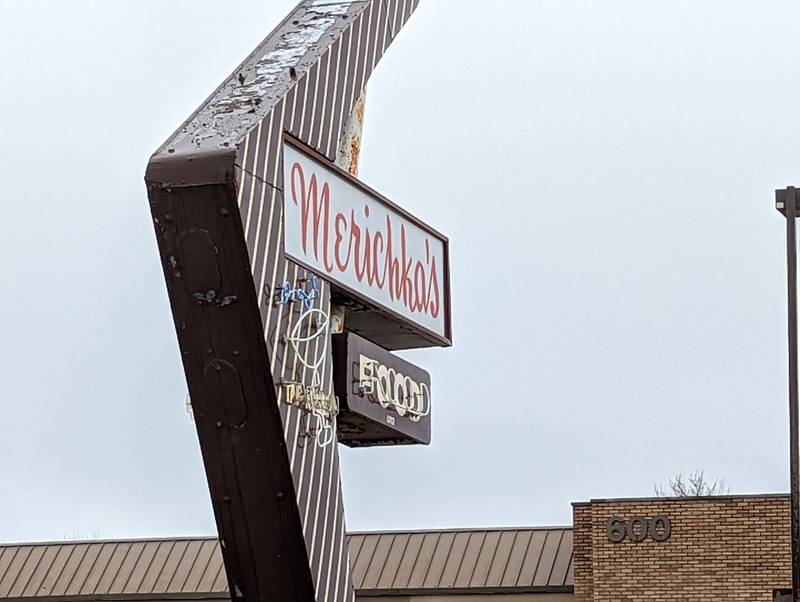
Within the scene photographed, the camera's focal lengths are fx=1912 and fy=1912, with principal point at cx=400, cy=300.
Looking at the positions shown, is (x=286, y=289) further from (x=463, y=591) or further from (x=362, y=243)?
(x=463, y=591)

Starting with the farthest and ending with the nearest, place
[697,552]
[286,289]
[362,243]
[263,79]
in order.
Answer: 1. [697,552]
2. [362,243]
3. [263,79]
4. [286,289]

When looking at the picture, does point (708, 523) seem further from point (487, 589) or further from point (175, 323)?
point (175, 323)

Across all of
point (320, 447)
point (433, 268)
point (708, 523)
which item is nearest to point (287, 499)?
point (320, 447)

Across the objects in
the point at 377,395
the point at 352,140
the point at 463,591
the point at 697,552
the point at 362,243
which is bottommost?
the point at 463,591

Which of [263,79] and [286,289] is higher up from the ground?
[263,79]

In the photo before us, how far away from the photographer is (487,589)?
2991cm

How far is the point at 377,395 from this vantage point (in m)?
14.9

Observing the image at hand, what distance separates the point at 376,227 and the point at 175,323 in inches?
102

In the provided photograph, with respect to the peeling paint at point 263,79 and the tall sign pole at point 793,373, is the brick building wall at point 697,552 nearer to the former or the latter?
the tall sign pole at point 793,373

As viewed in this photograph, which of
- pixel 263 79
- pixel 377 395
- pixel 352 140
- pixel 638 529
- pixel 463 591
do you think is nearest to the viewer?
pixel 263 79

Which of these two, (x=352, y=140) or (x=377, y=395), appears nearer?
(x=377, y=395)

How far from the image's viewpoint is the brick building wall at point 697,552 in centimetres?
2780

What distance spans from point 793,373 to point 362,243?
4.75 metres

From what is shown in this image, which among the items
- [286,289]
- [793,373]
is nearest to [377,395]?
[286,289]
